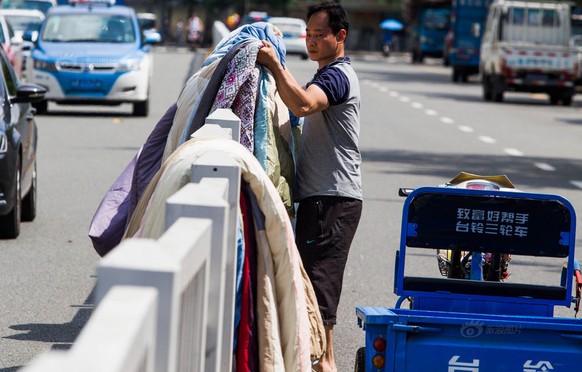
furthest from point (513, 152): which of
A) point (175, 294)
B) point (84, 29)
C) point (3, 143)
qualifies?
point (175, 294)

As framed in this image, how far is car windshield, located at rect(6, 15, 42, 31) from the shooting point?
38188 millimetres

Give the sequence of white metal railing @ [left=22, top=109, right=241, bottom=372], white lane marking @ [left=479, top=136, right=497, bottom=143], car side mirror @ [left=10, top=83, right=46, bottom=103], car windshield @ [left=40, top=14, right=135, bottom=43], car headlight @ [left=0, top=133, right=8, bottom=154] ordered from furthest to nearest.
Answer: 1. car windshield @ [left=40, top=14, right=135, bottom=43]
2. white lane marking @ [left=479, top=136, right=497, bottom=143]
3. car side mirror @ [left=10, top=83, right=46, bottom=103]
4. car headlight @ [left=0, top=133, right=8, bottom=154]
5. white metal railing @ [left=22, top=109, right=241, bottom=372]

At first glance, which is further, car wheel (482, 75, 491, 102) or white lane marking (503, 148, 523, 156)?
car wheel (482, 75, 491, 102)

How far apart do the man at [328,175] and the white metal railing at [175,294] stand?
3.74 ft

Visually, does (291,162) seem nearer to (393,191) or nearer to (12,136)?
(12,136)

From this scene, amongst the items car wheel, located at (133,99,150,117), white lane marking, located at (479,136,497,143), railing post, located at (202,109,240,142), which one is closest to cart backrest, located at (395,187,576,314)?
railing post, located at (202,109,240,142)

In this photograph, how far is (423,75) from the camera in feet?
174

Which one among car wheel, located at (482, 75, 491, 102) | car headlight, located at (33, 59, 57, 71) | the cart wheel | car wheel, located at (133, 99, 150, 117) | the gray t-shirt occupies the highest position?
the gray t-shirt

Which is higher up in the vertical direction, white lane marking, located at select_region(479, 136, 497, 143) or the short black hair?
the short black hair

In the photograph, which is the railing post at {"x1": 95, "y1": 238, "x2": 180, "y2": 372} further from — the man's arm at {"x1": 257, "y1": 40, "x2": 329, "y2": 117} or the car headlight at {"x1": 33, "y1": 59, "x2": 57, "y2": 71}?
the car headlight at {"x1": 33, "y1": 59, "x2": 57, "y2": 71}

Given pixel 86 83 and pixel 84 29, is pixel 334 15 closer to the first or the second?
pixel 86 83

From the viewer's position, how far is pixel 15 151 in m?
10.5

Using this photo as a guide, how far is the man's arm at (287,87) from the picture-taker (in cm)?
538

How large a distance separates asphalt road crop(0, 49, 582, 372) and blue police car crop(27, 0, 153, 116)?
17.3 inches
